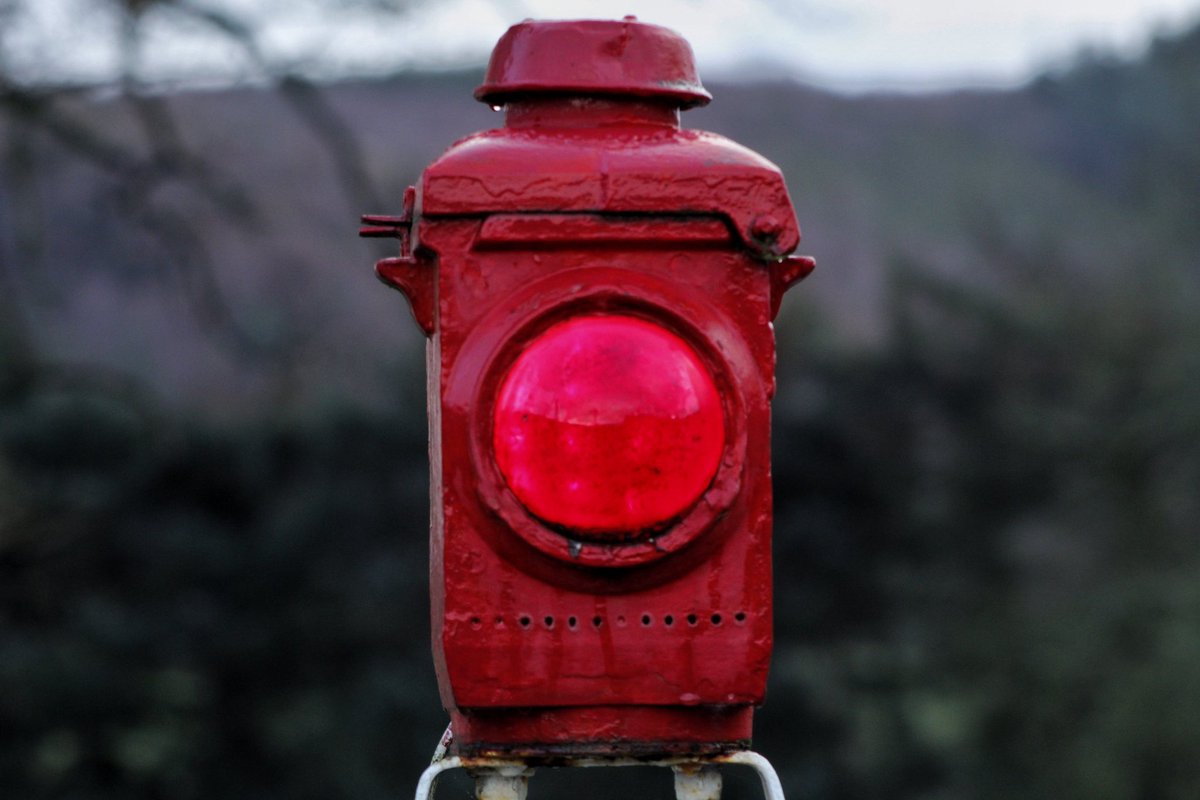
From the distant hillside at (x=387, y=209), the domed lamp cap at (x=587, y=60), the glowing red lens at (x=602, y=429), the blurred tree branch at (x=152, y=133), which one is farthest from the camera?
the distant hillside at (x=387, y=209)

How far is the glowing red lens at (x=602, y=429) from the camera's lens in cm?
130

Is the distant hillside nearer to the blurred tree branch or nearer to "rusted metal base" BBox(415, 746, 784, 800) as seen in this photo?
the blurred tree branch

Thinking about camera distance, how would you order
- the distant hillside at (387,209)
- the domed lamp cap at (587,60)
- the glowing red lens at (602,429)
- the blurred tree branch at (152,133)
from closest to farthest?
the glowing red lens at (602,429) → the domed lamp cap at (587,60) → the blurred tree branch at (152,133) → the distant hillside at (387,209)

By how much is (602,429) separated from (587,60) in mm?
340

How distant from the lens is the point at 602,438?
130cm

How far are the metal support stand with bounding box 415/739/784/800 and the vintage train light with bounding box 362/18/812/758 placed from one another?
0.5 inches

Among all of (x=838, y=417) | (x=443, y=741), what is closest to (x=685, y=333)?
(x=443, y=741)

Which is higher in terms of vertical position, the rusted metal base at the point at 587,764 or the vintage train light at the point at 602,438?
the vintage train light at the point at 602,438

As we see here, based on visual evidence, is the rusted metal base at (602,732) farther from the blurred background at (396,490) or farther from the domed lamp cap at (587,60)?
the blurred background at (396,490)

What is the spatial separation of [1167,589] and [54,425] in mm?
5128

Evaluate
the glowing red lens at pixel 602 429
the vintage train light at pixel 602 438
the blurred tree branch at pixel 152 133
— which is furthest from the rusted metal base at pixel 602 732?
the blurred tree branch at pixel 152 133

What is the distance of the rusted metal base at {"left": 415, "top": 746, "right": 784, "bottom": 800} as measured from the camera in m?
1.34

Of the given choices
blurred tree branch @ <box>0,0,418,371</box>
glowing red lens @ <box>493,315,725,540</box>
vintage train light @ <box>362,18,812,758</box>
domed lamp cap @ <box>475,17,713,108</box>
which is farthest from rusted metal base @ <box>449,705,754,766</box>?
blurred tree branch @ <box>0,0,418,371</box>

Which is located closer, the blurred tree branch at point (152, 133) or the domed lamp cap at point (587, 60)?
the domed lamp cap at point (587, 60)
